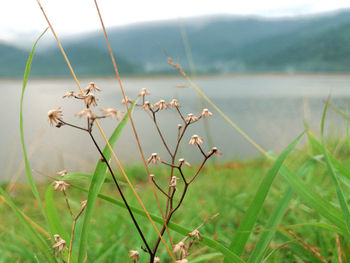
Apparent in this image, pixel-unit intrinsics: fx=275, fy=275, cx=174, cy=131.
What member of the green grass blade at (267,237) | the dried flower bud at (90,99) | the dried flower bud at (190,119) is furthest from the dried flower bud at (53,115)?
the green grass blade at (267,237)

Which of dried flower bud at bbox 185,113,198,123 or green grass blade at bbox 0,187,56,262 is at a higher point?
dried flower bud at bbox 185,113,198,123

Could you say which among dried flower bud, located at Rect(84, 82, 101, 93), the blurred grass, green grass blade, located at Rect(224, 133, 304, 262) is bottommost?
the blurred grass

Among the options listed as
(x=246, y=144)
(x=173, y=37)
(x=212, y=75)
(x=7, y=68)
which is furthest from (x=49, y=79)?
(x=246, y=144)

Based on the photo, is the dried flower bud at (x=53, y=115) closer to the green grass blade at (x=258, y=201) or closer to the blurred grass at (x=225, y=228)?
the blurred grass at (x=225, y=228)

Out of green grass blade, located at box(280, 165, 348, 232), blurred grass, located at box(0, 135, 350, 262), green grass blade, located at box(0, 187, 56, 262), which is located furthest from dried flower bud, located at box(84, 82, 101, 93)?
green grass blade, located at box(280, 165, 348, 232)

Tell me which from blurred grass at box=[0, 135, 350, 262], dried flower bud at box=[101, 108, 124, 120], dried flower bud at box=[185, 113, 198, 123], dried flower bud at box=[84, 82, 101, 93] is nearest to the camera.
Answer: dried flower bud at box=[101, 108, 124, 120]

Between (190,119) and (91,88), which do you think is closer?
(91,88)

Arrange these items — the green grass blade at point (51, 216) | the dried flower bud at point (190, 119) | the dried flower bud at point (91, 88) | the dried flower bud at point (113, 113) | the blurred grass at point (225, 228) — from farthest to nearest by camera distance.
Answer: the blurred grass at point (225, 228) → the green grass blade at point (51, 216) → the dried flower bud at point (190, 119) → the dried flower bud at point (91, 88) → the dried flower bud at point (113, 113)

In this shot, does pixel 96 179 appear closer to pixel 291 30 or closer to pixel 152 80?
pixel 152 80

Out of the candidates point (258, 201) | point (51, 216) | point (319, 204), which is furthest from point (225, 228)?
point (51, 216)

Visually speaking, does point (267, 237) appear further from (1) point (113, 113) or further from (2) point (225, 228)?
(2) point (225, 228)

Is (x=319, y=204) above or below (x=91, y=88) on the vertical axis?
below

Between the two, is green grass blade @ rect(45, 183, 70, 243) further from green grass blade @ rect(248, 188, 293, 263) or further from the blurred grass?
green grass blade @ rect(248, 188, 293, 263)

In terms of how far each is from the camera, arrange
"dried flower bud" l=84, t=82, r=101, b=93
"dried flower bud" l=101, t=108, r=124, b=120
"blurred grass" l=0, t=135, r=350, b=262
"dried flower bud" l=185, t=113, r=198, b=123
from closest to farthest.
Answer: "dried flower bud" l=101, t=108, r=124, b=120 < "dried flower bud" l=84, t=82, r=101, b=93 < "dried flower bud" l=185, t=113, r=198, b=123 < "blurred grass" l=0, t=135, r=350, b=262
